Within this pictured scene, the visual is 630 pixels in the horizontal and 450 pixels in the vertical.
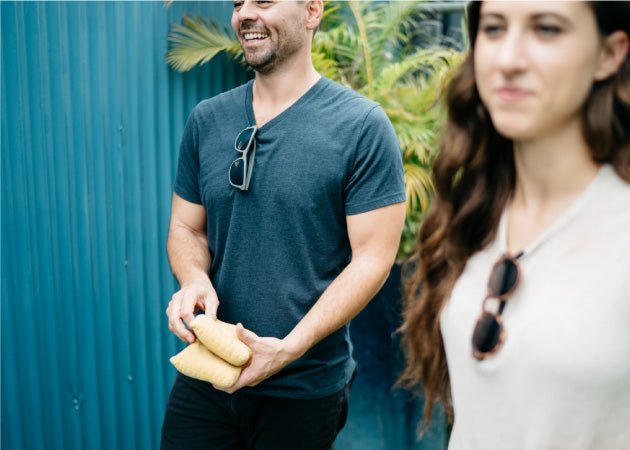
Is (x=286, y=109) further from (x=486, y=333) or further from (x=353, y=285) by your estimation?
(x=486, y=333)

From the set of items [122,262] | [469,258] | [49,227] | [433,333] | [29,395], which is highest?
[469,258]

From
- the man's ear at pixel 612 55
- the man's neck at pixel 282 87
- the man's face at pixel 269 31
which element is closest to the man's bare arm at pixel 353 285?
the man's neck at pixel 282 87

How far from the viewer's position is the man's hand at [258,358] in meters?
1.89

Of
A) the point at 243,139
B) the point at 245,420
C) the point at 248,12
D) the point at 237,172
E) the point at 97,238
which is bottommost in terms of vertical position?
the point at 245,420

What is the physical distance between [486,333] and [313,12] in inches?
62.0

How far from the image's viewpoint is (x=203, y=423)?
2.23m

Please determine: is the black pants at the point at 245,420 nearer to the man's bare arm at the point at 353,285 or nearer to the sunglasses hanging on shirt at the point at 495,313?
the man's bare arm at the point at 353,285

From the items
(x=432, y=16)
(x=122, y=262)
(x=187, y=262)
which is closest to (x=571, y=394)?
(x=187, y=262)

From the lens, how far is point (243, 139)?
221cm

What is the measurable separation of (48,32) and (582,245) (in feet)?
8.98

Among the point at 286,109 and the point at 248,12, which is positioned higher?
the point at 248,12

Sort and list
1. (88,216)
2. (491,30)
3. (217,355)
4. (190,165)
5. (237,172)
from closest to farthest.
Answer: (491,30) → (217,355) → (237,172) → (190,165) → (88,216)

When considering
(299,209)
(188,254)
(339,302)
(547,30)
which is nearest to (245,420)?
(339,302)

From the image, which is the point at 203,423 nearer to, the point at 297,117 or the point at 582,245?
the point at 297,117
